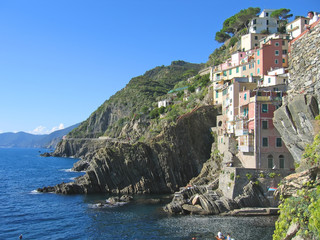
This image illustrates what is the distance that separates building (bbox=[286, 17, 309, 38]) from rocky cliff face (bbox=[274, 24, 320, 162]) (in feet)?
120

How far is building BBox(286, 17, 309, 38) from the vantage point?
77.6 m

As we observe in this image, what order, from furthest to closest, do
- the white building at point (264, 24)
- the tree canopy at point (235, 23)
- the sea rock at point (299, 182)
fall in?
the tree canopy at point (235, 23)
the white building at point (264, 24)
the sea rock at point (299, 182)

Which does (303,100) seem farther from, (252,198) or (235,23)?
(235,23)

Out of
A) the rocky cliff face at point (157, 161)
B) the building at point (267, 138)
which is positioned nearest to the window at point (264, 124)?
the building at point (267, 138)

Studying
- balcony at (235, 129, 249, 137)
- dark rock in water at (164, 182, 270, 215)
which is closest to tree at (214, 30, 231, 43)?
balcony at (235, 129, 249, 137)

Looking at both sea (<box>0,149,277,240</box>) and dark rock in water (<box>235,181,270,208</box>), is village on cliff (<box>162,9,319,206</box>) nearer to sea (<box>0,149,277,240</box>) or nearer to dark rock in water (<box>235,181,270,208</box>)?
dark rock in water (<box>235,181,270,208</box>)

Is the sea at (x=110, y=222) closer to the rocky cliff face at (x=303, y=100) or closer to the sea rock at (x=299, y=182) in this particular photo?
the rocky cliff face at (x=303, y=100)

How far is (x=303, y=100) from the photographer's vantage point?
123 ft

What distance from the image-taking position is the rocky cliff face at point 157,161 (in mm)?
67688

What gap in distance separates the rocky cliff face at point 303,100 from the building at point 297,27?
36.6 metres

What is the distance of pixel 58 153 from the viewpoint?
653 ft

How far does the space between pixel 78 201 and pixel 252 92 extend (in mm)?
37115

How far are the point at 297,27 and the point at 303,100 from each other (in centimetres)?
4953

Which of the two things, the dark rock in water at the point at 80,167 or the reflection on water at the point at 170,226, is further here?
the dark rock in water at the point at 80,167
